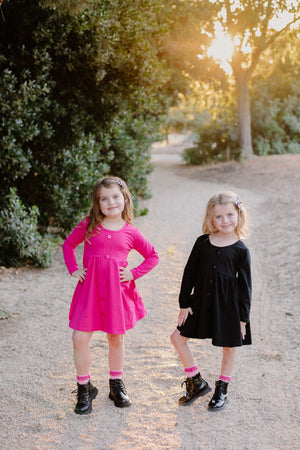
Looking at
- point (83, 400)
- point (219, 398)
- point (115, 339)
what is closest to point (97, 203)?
point (115, 339)

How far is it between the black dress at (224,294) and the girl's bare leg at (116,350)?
0.51 metres

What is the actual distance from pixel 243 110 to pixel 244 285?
1998 cm

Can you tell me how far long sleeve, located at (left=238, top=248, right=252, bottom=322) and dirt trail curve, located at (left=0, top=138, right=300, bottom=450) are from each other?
78 centimetres

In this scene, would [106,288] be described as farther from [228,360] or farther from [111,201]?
[228,360]

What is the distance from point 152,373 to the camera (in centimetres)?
405

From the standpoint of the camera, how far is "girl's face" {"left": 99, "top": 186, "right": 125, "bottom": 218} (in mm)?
3346

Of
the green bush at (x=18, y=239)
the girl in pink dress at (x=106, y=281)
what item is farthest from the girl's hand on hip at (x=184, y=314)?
the green bush at (x=18, y=239)

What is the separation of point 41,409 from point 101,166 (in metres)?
6.56

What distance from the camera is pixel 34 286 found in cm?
654

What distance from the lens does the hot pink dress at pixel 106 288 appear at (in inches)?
127

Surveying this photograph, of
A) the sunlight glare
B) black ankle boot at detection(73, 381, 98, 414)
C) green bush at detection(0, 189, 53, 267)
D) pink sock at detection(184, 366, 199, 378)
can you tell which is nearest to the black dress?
pink sock at detection(184, 366, 199, 378)

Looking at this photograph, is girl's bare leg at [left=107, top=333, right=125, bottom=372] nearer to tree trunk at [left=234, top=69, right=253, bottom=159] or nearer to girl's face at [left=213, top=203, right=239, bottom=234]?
girl's face at [left=213, top=203, right=239, bottom=234]

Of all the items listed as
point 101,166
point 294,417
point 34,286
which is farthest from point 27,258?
point 294,417

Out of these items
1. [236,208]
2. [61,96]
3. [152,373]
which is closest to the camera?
[236,208]
